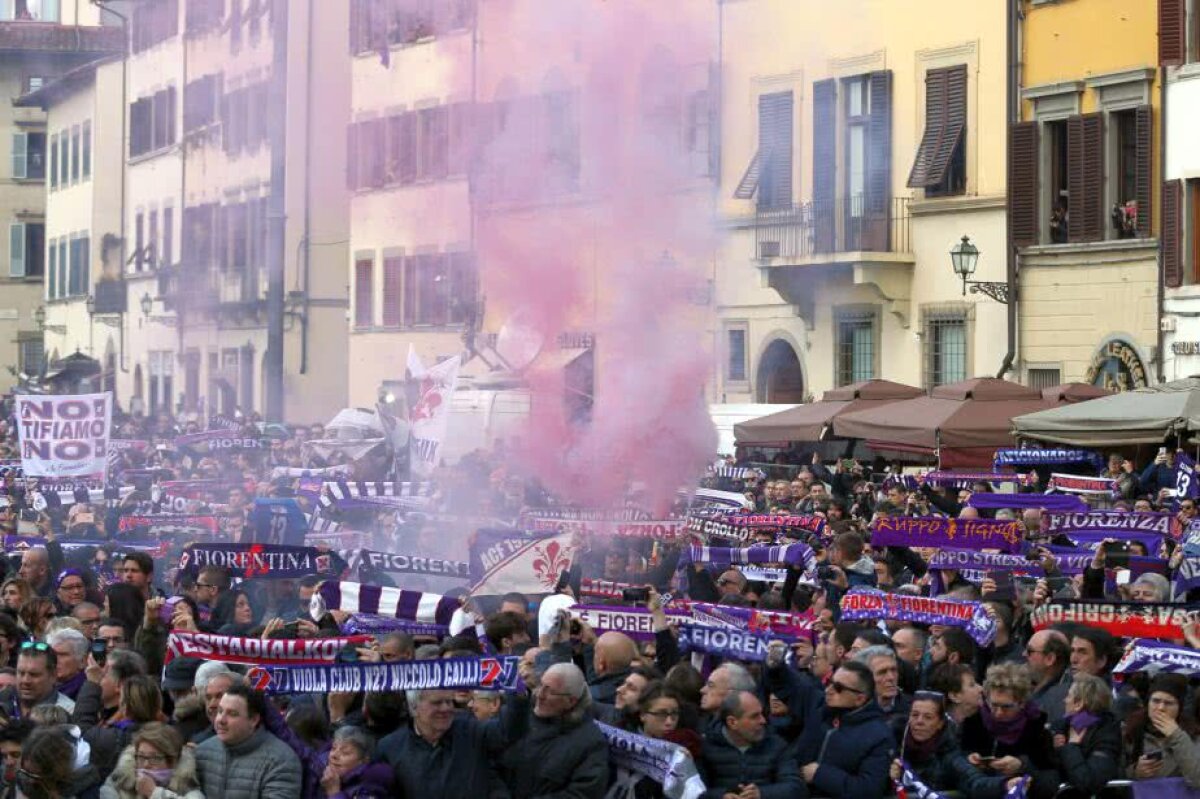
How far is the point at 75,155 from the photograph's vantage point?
66.1 metres

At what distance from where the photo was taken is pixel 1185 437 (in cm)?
2481

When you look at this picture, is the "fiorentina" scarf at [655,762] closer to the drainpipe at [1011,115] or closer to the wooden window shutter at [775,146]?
the drainpipe at [1011,115]

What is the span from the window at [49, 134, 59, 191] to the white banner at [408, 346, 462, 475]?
41005 mm

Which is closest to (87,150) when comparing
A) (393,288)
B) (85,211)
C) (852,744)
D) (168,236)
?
(85,211)

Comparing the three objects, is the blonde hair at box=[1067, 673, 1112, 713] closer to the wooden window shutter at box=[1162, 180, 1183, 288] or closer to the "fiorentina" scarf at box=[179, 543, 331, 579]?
the "fiorentina" scarf at box=[179, 543, 331, 579]

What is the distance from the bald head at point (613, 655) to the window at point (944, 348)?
23.8m

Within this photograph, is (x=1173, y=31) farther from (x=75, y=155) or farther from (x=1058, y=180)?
(x=75, y=155)

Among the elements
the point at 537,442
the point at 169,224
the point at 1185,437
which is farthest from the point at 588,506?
the point at 169,224

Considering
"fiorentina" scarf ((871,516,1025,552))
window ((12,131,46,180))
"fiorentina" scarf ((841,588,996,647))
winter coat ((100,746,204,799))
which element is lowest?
winter coat ((100,746,204,799))

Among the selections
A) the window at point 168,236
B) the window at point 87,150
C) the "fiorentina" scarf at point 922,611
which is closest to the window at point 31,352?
the window at point 87,150

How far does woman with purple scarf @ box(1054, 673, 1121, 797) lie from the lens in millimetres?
10492

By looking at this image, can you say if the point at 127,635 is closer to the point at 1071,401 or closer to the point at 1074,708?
the point at 1074,708

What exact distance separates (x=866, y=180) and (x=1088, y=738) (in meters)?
25.9

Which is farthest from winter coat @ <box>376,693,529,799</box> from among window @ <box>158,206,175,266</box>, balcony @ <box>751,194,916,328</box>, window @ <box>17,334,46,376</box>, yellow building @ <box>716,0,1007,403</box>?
window @ <box>17,334,46,376</box>
